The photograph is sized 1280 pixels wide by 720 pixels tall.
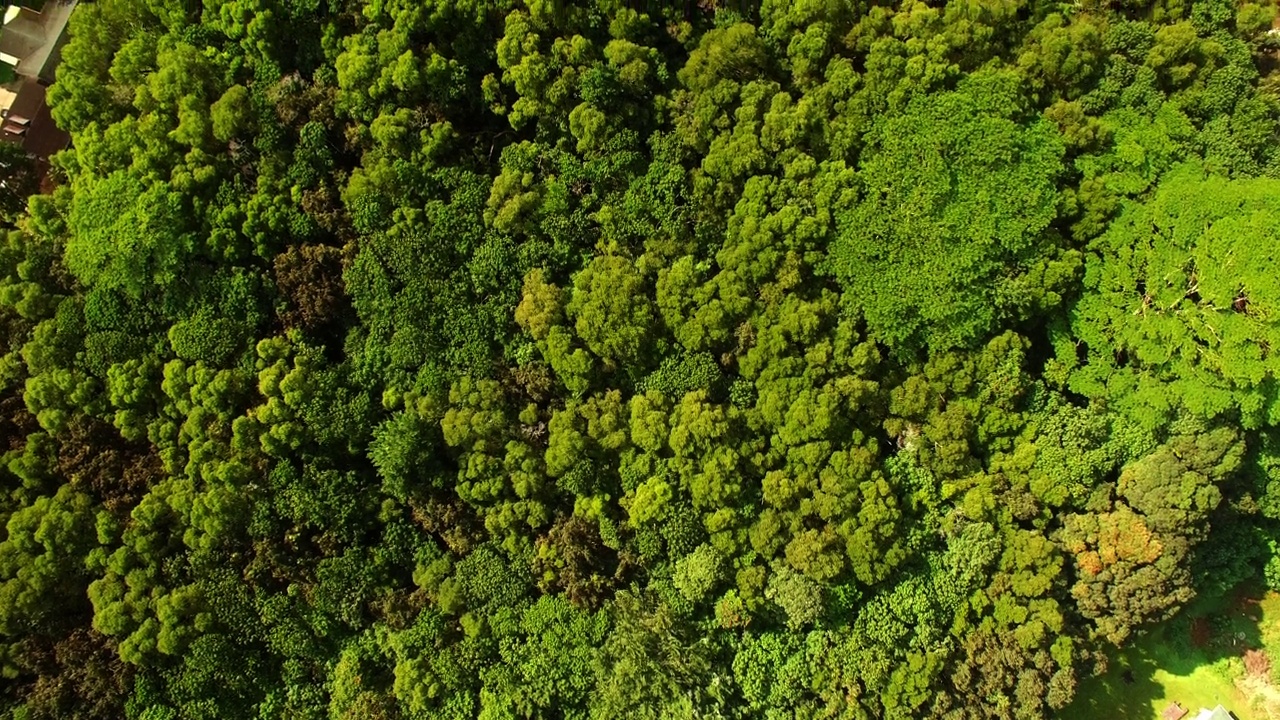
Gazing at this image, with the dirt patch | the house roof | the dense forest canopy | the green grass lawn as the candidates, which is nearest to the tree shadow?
the green grass lawn

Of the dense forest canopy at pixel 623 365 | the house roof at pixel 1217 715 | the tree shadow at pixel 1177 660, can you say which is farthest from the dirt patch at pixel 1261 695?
the dense forest canopy at pixel 623 365

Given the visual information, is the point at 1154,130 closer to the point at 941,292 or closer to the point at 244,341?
the point at 941,292

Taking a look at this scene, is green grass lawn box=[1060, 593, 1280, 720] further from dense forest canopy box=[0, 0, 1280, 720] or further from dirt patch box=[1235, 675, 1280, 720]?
dense forest canopy box=[0, 0, 1280, 720]

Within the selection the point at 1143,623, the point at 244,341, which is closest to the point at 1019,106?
the point at 1143,623

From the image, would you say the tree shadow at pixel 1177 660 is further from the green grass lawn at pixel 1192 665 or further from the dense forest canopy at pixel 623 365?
the dense forest canopy at pixel 623 365

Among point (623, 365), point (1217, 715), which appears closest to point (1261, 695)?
point (1217, 715)

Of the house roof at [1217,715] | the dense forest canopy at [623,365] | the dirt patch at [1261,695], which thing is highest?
the dense forest canopy at [623,365]
